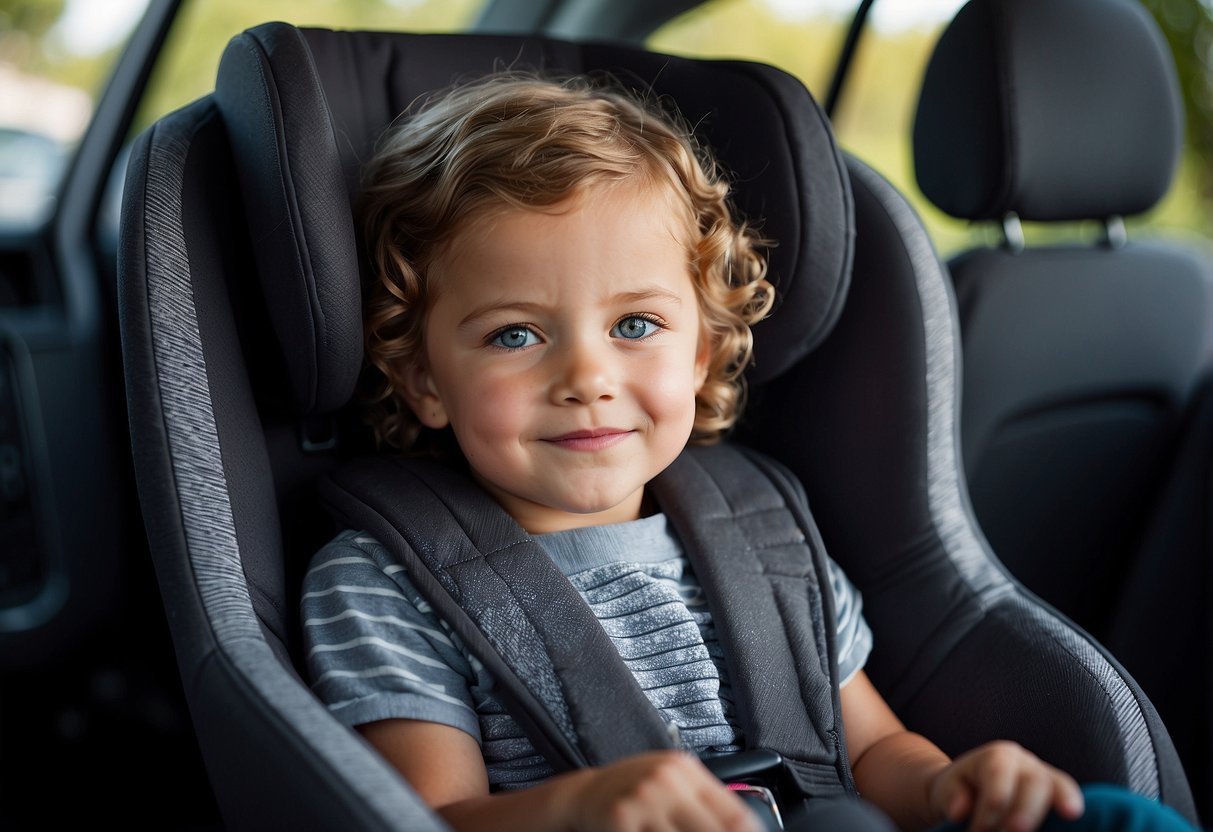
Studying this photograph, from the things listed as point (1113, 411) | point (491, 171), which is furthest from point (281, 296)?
point (1113, 411)

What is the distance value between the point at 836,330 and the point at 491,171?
0.46m

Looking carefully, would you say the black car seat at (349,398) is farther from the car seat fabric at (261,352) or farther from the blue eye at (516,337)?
the blue eye at (516,337)

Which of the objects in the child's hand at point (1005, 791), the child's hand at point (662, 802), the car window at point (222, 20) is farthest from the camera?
the car window at point (222, 20)

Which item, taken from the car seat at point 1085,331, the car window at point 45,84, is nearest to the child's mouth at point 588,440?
the car seat at point 1085,331

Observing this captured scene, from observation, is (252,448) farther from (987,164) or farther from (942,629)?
(987,164)

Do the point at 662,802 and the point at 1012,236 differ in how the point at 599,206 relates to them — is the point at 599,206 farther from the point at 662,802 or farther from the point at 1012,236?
the point at 1012,236

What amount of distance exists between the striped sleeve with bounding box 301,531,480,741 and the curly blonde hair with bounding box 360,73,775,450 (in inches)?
7.4

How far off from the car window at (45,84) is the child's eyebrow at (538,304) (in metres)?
1.31

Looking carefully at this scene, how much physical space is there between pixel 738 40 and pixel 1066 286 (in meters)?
0.92

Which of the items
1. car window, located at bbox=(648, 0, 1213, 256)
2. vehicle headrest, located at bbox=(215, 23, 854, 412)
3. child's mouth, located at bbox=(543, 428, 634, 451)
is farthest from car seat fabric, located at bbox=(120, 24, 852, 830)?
car window, located at bbox=(648, 0, 1213, 256)

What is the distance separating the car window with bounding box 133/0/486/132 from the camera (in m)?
2.12

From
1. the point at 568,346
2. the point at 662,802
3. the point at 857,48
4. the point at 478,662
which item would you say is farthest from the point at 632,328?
the point at 857,48

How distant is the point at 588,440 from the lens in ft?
3.72

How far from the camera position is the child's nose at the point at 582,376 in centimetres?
109
